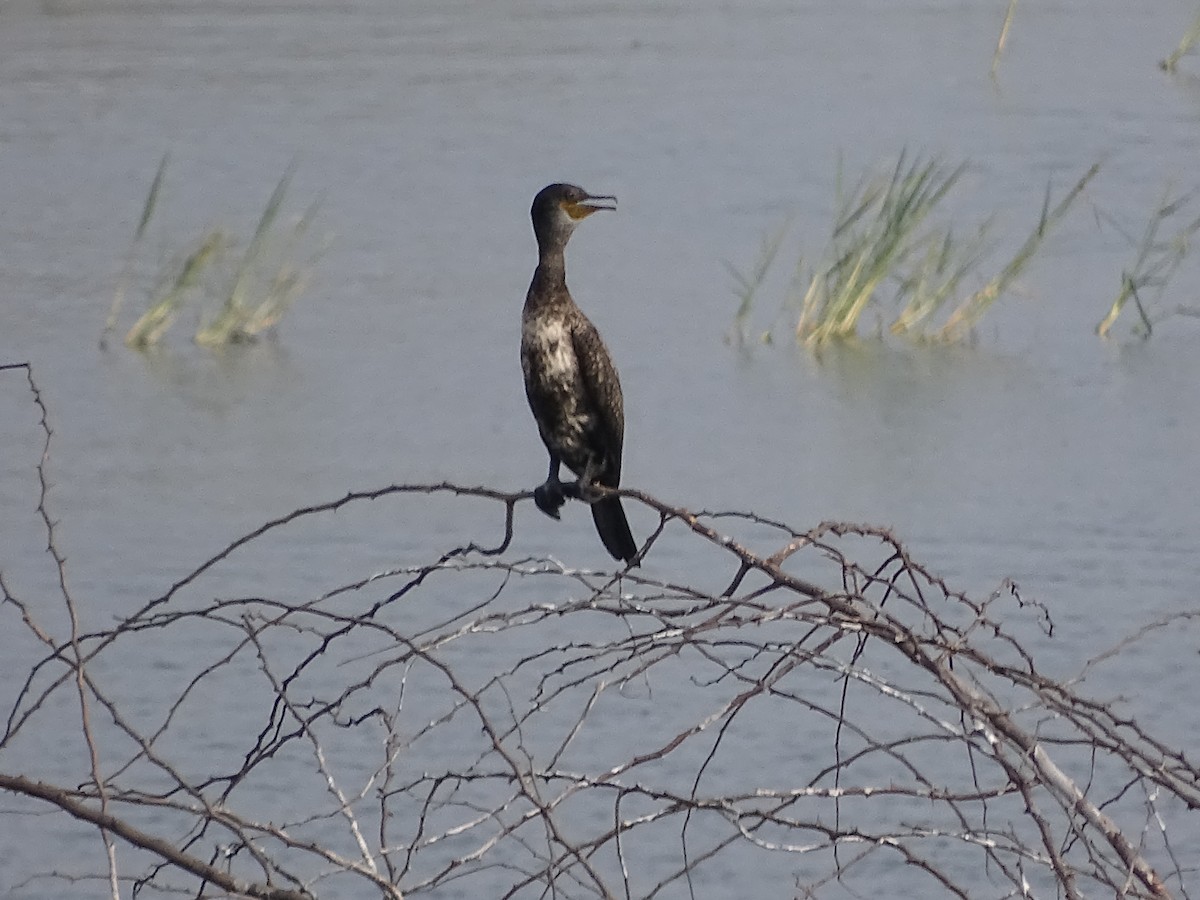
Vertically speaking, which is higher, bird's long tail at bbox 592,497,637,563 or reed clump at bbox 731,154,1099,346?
reed clump at bbox 731,154,1099,346

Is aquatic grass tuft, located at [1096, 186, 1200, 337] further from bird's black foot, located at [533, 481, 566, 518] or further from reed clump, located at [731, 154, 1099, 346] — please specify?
bird's black foot, located at [533, 481, 566, 518]

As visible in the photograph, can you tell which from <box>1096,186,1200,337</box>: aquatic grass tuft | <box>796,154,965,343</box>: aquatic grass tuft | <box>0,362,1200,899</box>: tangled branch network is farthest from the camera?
<box>1096,186,1200,337</box>: aquatic grass tuft

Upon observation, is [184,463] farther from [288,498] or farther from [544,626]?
[544,626]

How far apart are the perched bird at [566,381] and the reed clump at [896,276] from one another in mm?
4061

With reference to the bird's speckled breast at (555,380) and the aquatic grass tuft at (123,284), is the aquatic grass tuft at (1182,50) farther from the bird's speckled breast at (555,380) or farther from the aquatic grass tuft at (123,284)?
the bird's speckled breast at (555,380)

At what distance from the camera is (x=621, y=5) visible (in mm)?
14555

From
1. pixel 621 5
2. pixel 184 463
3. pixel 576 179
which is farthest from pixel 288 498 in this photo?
pixel 621 5

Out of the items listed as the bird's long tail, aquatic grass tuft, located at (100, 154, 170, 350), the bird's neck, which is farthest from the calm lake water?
the bird's neck

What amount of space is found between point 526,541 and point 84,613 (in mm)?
1223

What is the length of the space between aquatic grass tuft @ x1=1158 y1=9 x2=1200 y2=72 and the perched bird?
348 inches

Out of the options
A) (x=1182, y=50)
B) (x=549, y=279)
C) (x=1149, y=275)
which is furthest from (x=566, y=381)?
(x=1182, y=50)

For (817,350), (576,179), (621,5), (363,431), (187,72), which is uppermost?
(621,5)

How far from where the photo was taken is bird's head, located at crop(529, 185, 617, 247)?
390cm

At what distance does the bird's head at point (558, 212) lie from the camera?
12.8 feet
